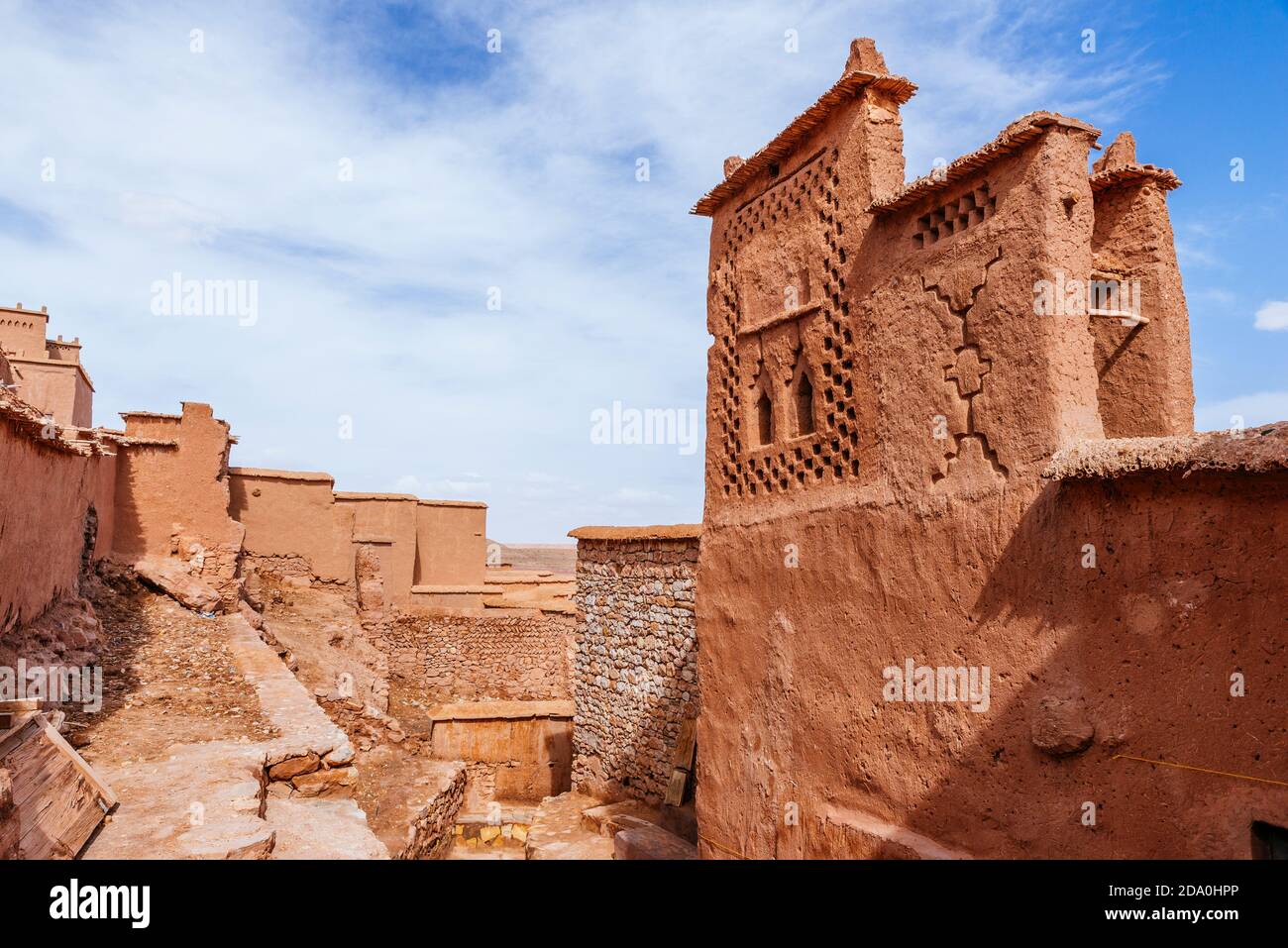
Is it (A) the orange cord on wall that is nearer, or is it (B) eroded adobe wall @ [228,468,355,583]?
(A) the orange cord on wall

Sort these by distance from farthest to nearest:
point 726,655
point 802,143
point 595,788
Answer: point 595,788 < point 726,655 < point 802,143

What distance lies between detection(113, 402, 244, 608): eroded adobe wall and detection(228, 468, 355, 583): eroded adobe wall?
8.46 feet

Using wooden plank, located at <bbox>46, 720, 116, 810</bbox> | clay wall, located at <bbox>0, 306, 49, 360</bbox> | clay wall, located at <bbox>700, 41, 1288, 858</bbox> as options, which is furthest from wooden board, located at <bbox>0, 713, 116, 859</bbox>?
clay wall, located at <bbox>0, 306, 49, 360</bbox>

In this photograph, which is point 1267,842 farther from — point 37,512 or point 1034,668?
point 37,512

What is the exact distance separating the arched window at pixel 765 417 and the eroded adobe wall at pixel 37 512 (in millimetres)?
5894

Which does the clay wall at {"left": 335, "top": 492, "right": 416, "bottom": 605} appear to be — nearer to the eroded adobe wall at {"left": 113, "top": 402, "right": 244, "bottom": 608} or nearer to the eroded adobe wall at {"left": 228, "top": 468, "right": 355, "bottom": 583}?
the eroded adobe wall at {"left": 228, "top": 468, "right": 355, "bottom": 583}

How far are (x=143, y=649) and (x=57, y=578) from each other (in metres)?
1.25

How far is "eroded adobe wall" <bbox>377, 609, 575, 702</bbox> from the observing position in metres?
18.2

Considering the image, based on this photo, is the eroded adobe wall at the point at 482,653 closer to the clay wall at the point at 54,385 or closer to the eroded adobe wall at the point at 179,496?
the eroded adobe wall at the point at 179,496

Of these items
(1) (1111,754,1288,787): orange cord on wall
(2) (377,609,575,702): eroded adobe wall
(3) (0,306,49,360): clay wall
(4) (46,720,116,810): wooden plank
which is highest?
(3) (0,306,49,360): clay wall

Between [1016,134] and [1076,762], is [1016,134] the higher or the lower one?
the higher one
